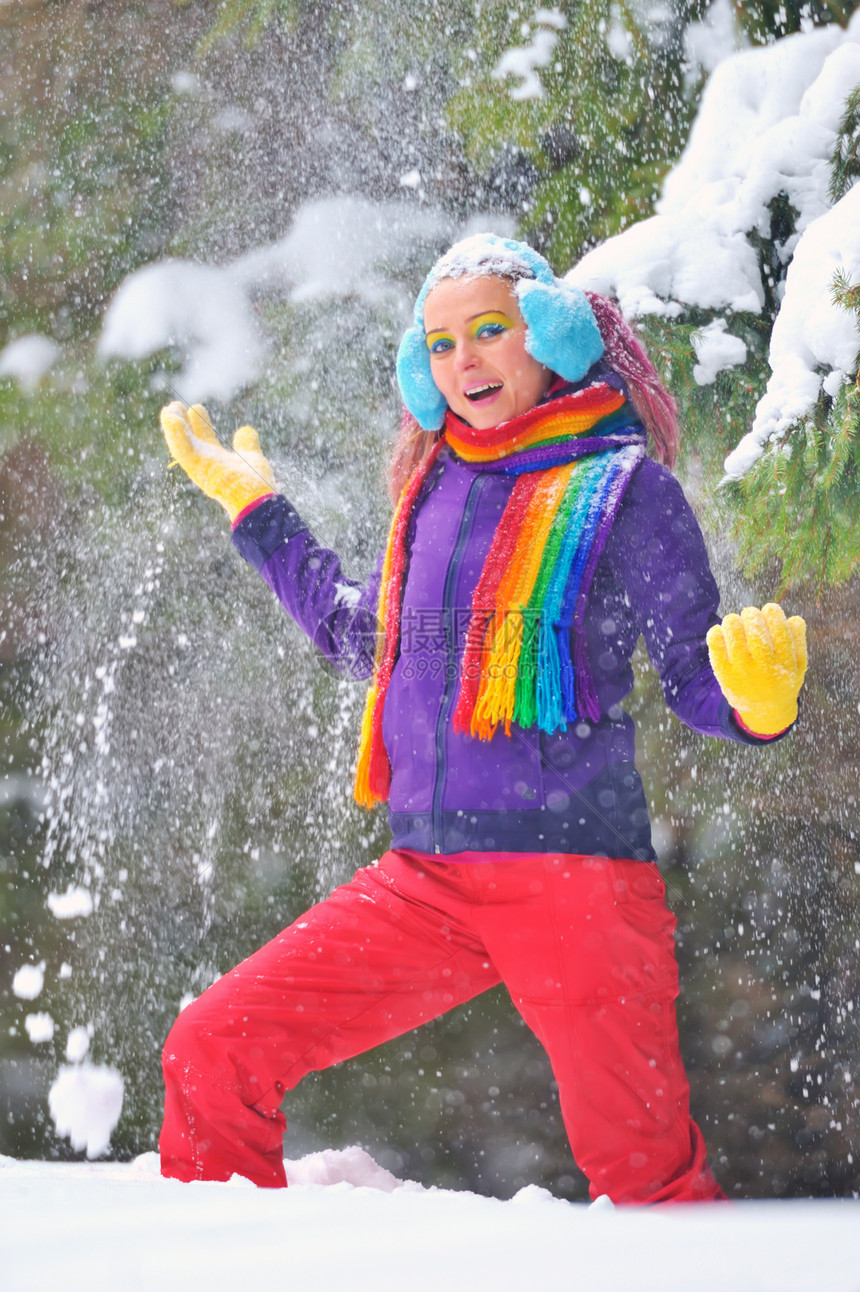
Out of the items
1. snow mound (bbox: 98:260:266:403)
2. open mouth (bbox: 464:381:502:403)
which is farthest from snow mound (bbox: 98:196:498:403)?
open mouth (bbox: 464:381:502:403)

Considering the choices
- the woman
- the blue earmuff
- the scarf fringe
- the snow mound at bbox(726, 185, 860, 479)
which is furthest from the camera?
the snow mound at bbox(726, 185, 860, 479)

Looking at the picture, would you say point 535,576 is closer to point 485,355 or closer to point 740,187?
point 485,355

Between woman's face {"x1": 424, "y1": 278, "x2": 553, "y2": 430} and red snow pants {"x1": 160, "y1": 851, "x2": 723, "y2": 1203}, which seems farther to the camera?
woman's face {"x1": 424, "y1": 278, "x2": 553, "y2": 430}

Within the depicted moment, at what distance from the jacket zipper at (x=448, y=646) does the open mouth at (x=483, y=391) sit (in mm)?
134

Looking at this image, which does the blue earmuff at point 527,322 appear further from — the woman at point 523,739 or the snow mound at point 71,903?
the snow mound at point 71,903

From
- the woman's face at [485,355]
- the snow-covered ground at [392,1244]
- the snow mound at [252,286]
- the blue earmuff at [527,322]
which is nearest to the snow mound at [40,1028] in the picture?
the snow mound at [252,286]

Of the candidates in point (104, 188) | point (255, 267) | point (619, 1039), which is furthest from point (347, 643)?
point (104, 188)

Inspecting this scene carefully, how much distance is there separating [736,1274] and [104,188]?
3353mm

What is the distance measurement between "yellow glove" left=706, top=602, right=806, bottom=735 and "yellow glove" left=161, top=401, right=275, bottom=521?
3.26ft

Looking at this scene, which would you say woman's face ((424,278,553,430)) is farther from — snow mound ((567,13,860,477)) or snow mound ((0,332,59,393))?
snow mound ((0,332,59,393))

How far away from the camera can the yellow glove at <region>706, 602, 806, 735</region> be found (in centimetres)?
139

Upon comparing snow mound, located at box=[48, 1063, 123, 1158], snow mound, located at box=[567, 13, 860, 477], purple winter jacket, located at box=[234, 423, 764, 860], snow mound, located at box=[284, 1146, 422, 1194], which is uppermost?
snow mound, located at box=[567, 13, 860, 477]

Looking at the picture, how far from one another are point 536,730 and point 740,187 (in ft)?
4.77

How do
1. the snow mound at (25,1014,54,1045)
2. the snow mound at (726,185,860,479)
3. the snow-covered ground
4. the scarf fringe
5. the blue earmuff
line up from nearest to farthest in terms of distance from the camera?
the snow-covered ground → the scarf fringe → the blue earmuff → the snow mound at (726,185,860,479) → the snow mound at (25,1014,54,1045)
